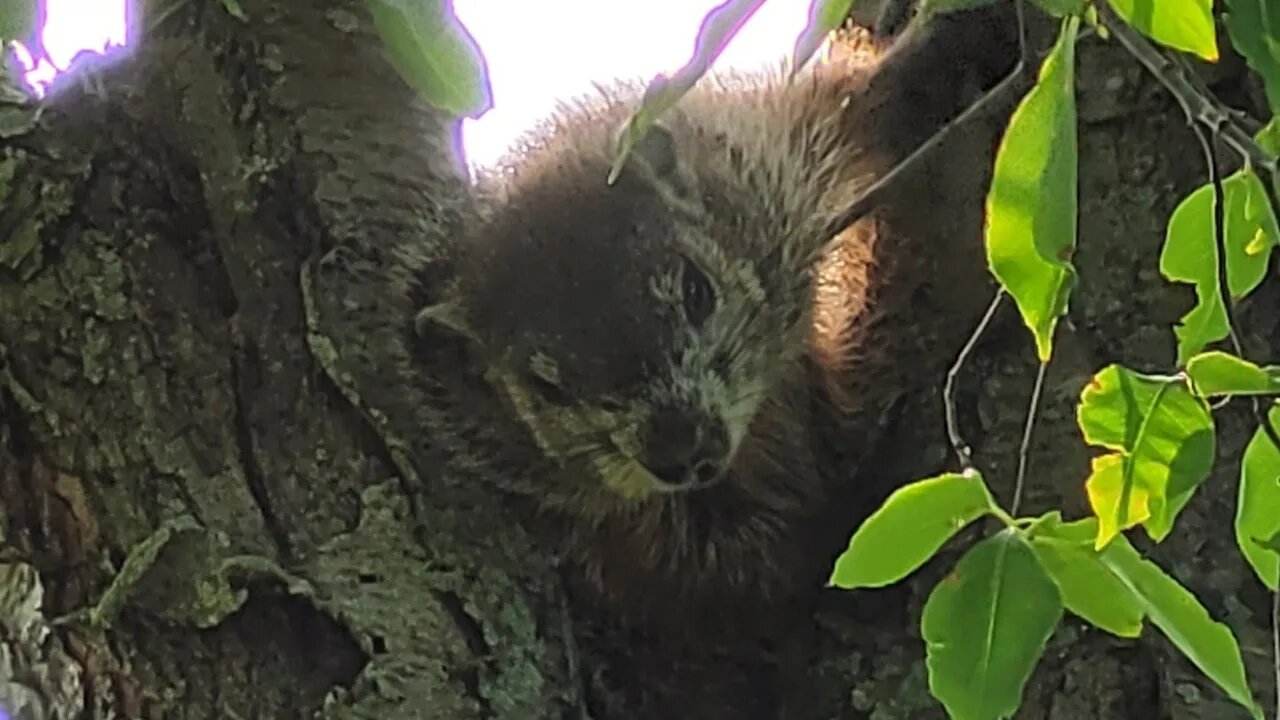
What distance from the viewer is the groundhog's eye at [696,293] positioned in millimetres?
1547

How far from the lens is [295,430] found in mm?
1203

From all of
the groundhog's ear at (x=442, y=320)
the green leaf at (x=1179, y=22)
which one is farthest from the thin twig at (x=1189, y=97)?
the groundhog's ear at (x=442, y=320)

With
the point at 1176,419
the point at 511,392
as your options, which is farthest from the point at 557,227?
the point at 1176,419

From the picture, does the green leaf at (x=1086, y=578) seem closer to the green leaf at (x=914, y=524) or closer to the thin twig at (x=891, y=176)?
the green leaf at (x=914, y=524)

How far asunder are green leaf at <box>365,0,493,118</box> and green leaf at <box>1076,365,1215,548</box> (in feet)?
1.09

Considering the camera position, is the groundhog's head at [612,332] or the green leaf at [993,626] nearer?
the green leaf at [993,626]

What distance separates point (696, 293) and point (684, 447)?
183 mm

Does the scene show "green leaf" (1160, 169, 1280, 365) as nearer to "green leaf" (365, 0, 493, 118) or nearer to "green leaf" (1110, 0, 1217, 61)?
"green leaf" (1110, 0, 1217, 61)

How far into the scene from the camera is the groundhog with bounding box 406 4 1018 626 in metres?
1.33

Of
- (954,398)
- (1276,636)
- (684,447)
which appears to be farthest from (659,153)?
(1276,636)

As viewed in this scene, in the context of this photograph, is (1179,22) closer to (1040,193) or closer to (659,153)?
(1040,193)

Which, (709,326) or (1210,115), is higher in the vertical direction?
(709,326)

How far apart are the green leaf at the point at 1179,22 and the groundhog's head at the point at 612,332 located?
83 cm

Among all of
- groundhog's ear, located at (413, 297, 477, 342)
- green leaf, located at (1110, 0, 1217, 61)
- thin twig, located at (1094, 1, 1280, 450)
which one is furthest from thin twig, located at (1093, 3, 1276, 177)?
groundhog's ear, located at (413, 297, 477, 342)
